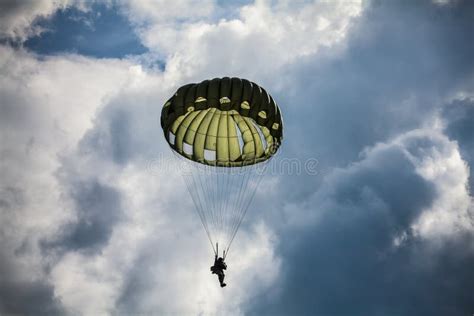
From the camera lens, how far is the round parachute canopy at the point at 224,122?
25.0 metres

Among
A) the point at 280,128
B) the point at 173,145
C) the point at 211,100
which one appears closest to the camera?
the point at 211,100

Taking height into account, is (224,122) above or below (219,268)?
above

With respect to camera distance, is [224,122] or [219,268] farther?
[224,122]

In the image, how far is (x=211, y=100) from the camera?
2483 cm

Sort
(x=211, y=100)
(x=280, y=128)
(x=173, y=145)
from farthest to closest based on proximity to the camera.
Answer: (x=173, y=145) < (x=280, y=128) < (x=211, y=100)

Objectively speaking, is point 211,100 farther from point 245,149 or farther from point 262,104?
point 245,149

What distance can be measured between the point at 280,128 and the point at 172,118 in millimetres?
6019

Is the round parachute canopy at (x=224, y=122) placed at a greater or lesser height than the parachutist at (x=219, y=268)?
greater

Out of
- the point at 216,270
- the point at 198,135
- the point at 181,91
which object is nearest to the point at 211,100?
the point at 181,91

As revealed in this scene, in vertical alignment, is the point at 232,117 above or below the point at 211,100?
above

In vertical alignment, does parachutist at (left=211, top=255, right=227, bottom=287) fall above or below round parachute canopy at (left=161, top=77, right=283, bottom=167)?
below

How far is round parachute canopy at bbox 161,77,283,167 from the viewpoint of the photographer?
2503 centimetres

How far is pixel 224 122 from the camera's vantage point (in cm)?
2895

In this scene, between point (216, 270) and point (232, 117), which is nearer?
point (216, 270)
